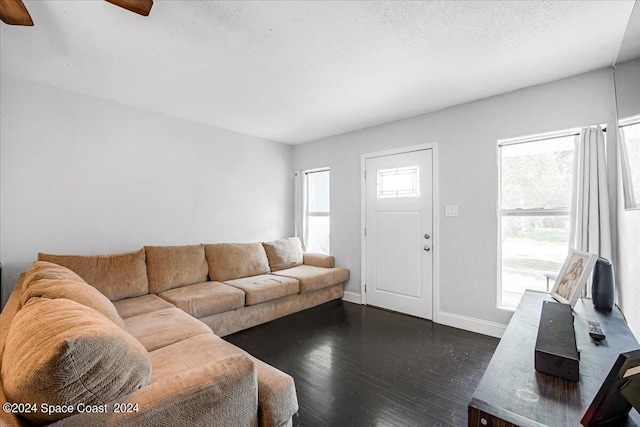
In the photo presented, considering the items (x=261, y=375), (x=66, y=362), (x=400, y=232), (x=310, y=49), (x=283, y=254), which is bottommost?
(x=261, y=375)

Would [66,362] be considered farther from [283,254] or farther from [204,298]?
[283,254]

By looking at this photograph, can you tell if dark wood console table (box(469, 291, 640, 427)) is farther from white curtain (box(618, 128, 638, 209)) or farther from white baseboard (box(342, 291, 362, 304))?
white baseboard (box(342, 291, 362, 304))

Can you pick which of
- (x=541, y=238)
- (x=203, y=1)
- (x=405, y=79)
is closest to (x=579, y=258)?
(x=541, y=238)

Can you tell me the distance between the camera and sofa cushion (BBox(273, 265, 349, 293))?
11.3 feet

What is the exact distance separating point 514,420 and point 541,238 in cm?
248

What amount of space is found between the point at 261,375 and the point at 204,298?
1.50 m

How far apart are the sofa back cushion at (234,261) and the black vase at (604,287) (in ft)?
10.5

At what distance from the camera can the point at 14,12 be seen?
1.44 m

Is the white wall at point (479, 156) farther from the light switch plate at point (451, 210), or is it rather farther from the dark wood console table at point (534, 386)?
the dark wood console table at point (534, 386)

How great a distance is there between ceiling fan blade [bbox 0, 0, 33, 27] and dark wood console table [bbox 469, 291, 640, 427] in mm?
2630

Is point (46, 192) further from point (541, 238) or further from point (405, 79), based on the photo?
point (541, 238)

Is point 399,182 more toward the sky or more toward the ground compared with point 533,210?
more toward the sky

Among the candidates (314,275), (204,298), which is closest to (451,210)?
(314,275)

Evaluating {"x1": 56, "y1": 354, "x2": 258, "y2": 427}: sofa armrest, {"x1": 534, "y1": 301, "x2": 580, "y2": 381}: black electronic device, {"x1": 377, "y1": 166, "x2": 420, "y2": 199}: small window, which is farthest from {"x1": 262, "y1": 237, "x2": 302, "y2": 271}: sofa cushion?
{"x1": 534, "y1": 301, "x2": 580, "y2": 381}: black electronic device
